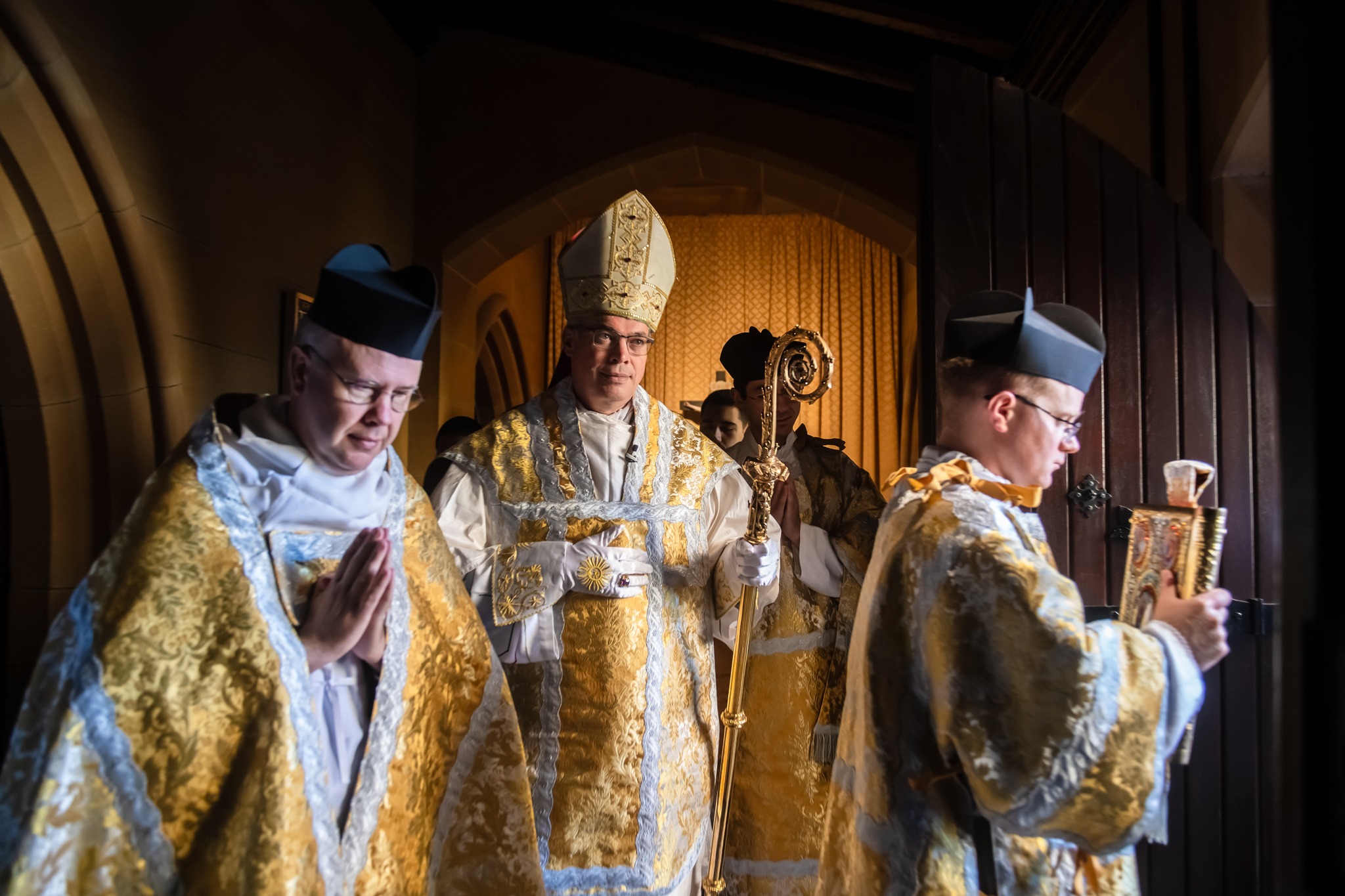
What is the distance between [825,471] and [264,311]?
2.60 meters

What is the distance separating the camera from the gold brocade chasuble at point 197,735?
121 centimetres

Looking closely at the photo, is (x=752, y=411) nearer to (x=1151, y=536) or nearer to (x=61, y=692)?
(x=1151, y=536)

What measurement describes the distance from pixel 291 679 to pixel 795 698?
1.84 m

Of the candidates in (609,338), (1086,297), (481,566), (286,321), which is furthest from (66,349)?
(1086,297)

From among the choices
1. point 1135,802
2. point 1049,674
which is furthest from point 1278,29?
point 1135,802

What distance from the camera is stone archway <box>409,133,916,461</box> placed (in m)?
5.51

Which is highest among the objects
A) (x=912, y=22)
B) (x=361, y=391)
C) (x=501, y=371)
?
(x=912, y=22)

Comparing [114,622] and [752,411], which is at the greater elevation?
[752,411]

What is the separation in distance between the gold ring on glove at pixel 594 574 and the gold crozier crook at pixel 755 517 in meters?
0.39

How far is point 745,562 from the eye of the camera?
2480mm

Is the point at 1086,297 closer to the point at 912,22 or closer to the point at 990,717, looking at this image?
the point at 990,717

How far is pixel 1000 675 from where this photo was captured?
57.1 inches

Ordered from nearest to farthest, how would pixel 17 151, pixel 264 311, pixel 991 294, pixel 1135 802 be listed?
pixel 1135 802 < pixel 991 294 < pixel 17 151 < pixel 264 311

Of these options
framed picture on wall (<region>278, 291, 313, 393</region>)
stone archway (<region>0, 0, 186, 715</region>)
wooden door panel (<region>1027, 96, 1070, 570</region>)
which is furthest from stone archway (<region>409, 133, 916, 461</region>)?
wooden door panel (<region>1027, 96, 1070, 570</region>)
